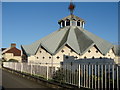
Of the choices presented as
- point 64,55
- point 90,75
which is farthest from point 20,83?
point 64,55

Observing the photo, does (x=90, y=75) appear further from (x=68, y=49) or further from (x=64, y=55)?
(x=68, y=49)

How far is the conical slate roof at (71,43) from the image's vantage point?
1282 inches

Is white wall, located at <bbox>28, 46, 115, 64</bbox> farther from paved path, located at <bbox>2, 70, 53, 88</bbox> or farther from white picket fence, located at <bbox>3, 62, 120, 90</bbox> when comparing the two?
white picket fence, located at <bbox>3, 62, 120, 90</bbox>

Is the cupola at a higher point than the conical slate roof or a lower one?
higher

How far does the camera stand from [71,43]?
33.6m

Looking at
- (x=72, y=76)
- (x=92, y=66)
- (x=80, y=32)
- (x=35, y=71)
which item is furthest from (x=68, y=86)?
(x=80, y=32)

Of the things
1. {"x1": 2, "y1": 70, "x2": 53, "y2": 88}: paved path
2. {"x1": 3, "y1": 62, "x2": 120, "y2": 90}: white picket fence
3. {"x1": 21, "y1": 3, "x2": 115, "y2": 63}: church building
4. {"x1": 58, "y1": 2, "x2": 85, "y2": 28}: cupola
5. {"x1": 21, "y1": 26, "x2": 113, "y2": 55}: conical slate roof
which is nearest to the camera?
{"x1": 3, "y1": 62, "x2": 120, "y2": 90}: white picket fence

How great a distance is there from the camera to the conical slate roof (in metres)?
32.6

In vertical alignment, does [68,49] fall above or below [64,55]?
above

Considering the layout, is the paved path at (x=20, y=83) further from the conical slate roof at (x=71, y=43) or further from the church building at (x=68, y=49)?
the conical slate roof at (x=71, y=43)

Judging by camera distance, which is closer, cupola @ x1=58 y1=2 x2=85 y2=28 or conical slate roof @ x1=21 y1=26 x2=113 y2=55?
conical slate roof @ x1=21 y1=26 x2=113 y2=55

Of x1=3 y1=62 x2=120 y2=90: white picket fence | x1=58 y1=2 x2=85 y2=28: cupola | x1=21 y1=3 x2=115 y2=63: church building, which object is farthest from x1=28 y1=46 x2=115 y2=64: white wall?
x1=3 y1=62 x2=120 y2=90: white picket fence

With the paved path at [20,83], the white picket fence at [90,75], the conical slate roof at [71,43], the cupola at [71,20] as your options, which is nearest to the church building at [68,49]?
the conical slate roof at [71,43]

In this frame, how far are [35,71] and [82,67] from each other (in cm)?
761
